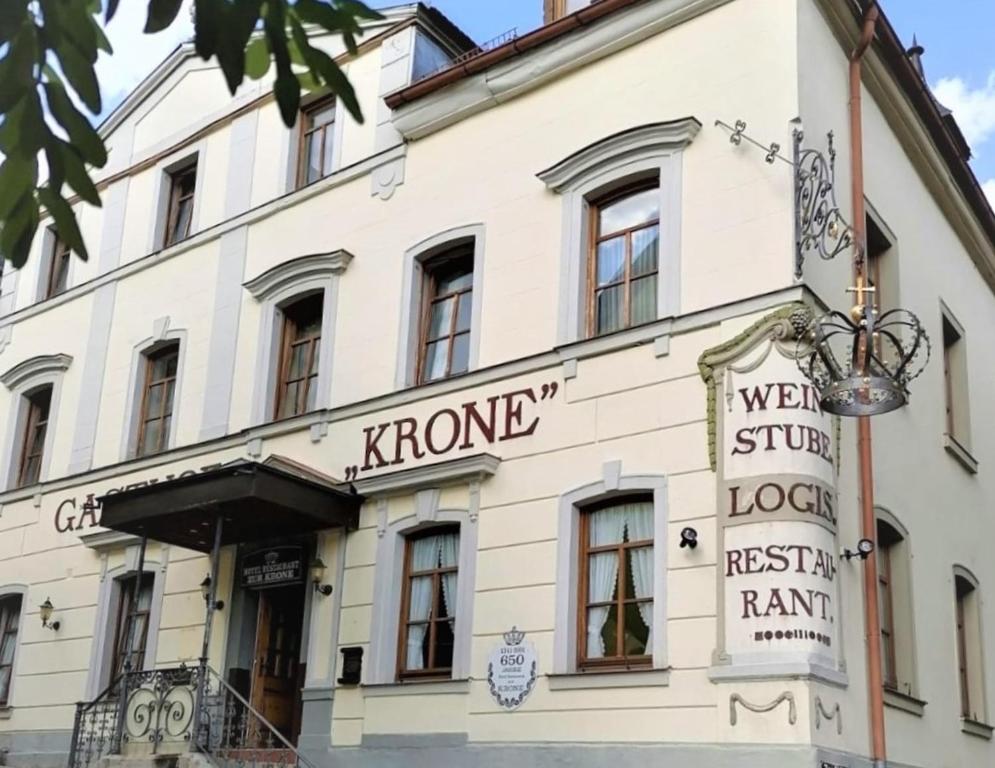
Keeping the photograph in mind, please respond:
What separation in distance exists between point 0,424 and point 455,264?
9.02 meters

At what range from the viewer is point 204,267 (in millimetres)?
17297

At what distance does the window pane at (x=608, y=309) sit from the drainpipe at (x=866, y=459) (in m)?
2.30

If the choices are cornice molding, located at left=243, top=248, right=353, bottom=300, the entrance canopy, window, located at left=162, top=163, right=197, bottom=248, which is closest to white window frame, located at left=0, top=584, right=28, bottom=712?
the entrance canopy

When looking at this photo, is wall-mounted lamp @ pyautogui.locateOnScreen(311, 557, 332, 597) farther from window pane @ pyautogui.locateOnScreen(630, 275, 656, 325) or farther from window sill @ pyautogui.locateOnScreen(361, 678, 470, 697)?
window pane @ pyautogui.locateOnScreen(630, 275, 656, 325)

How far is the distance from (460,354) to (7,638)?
8.64 m

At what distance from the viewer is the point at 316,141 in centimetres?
1686

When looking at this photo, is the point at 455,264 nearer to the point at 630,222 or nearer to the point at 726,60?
the point at 630,222

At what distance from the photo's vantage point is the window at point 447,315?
13984mm

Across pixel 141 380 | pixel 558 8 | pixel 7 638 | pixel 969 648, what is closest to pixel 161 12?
pixel 558 8

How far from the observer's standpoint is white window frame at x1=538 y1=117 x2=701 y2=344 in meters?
12.1

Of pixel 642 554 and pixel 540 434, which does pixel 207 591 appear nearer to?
pixel 540 434

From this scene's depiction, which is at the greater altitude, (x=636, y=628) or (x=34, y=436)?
(x=34, y=436)

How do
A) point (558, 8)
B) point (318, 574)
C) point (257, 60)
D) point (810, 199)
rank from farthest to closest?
1. point (558, 8)
2. point (318, 574)
3. point (810, 199)
4. point (257, 60)

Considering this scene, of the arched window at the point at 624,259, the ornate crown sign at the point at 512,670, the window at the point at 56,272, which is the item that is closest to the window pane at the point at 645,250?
the arched window at the point at 624,259
